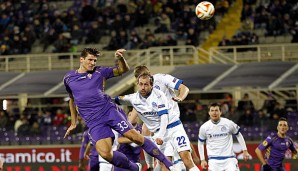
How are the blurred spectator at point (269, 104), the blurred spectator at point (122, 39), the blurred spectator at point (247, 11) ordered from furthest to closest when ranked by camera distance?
the blurred spectator at point (122, 39) → the blurred spectator at point (247, 11) → the blurred spectator at point (269, 104)

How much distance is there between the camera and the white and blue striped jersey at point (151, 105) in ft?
47.7

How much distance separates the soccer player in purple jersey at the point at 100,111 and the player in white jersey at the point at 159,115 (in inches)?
17.3

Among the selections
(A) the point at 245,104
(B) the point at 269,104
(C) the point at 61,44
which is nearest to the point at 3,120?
(C) the point at 61,44

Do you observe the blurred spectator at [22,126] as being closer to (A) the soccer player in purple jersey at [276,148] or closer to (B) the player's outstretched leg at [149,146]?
(A) the soccer player in purple jersey at [276,148]

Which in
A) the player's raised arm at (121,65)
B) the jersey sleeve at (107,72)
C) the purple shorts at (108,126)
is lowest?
the purple shorts at (108,126)

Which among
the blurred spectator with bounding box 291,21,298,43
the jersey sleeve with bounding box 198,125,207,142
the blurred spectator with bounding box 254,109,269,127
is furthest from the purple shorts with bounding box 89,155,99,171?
the blurred spectator with bounding box 291,21,298,43

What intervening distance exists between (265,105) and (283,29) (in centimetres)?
473

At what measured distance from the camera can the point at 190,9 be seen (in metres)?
32.6

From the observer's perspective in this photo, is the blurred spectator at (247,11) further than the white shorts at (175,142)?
Yes

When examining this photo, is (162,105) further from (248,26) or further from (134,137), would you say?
(248,26)

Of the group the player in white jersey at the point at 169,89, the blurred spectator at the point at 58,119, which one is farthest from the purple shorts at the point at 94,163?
the blurred spectator at the point at 58,119

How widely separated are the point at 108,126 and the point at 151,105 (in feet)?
2.84

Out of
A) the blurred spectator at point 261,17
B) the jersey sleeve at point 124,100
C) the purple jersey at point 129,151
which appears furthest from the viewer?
the blurred spectator at point 261,17

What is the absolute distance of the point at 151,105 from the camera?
14711mm
